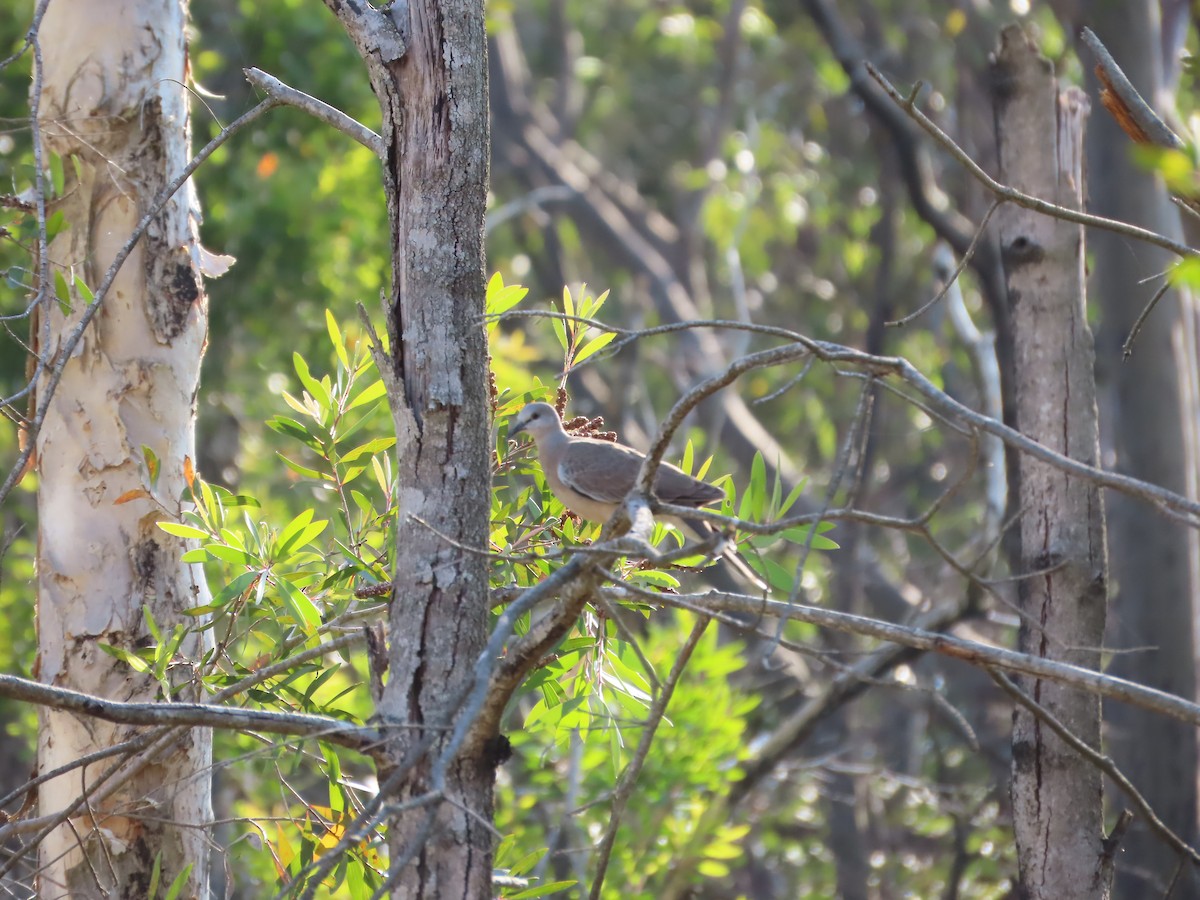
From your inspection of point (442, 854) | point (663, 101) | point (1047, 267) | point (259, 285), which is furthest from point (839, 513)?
point (663, 101)

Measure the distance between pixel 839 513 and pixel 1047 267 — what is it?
2.41 metres

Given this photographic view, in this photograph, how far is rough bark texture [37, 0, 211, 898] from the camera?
11.4ft

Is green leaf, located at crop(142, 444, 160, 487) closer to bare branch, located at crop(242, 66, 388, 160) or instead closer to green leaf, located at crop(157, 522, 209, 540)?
green leaf, located at crop(157, 522, 209, 540)

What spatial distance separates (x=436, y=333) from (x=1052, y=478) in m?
2.33

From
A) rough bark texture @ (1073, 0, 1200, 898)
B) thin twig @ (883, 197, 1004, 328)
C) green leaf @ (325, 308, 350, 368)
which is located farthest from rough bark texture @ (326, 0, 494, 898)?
rough bark texture @ (1073, 0, 1200, 898)

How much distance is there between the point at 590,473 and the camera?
4648mm

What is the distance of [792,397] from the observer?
45.4 feet

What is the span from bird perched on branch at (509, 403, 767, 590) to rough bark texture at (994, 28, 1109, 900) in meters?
1.13

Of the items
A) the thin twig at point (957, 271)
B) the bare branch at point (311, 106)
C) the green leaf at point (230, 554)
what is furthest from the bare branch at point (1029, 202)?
the green leaf at point (230, 554)

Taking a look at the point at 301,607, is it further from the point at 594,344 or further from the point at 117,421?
the point at 594,344

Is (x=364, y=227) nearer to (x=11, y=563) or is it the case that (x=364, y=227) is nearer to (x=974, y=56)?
(x=11, y=563)

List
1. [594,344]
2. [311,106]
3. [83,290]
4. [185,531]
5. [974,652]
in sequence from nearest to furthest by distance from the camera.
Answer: [974,652] < [311,106] < [185,531] < [83,290] < [594,344]

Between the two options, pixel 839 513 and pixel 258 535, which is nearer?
pixel 839 513

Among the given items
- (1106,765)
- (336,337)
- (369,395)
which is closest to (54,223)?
(336,337)
